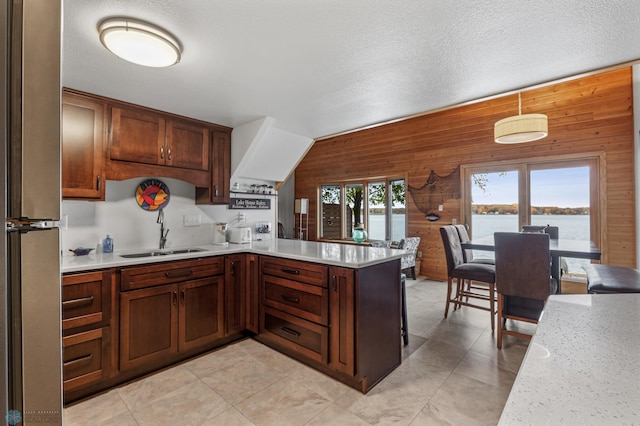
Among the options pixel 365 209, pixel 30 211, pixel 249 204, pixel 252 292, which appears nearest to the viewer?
pixel 30 211

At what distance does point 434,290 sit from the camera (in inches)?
191

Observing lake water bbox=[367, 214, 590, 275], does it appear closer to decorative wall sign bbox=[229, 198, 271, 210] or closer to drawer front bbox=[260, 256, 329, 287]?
drawer front bbox=[260, 256, 329, 287]

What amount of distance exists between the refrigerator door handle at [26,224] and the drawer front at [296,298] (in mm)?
1832

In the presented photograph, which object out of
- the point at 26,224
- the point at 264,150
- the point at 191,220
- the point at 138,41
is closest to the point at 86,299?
the point at 191,220

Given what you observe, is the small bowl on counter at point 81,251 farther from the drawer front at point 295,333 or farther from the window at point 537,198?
the window at point 537,198

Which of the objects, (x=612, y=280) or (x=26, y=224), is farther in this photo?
(x=612, y=280)

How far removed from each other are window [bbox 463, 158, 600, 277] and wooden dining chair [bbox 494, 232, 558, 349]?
6.27ft

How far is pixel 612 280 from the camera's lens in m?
2.14

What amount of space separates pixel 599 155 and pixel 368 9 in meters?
4.56

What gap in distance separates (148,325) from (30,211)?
2108 millimetres

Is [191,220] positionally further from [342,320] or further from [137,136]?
[342,320]

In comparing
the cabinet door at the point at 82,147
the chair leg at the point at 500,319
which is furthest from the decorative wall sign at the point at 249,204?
the chair leg at the point at 500,319

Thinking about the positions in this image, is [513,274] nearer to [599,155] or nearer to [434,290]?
[434,290]

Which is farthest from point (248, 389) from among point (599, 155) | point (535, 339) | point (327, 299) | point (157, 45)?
point (599, 155)
